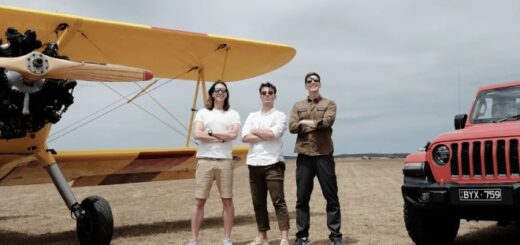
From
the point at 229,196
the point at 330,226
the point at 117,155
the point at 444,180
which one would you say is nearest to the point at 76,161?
the point at 117,155

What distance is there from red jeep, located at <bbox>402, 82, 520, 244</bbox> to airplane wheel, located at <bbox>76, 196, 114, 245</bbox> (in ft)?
10.6

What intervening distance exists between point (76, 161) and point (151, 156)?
105 cm

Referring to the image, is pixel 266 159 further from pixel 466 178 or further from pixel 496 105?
pixel 496 105

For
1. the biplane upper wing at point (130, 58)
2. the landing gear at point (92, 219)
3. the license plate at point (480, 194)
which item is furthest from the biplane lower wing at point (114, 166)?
the license plate at point (480, 194)

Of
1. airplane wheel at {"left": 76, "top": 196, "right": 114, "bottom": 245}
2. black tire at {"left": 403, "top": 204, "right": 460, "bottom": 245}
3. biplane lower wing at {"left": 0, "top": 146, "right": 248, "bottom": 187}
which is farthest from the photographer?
biplane lower wing at {"left": 0, "top": 146, "right": 248, "bottom": 187}

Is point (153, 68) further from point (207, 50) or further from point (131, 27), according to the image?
point (131, 27)

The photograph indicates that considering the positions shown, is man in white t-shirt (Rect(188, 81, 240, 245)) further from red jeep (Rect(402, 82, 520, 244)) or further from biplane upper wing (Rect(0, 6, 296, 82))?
biplane upper wing (Rect(0, 6, 296, 82))

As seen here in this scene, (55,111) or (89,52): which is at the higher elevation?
(89,52)

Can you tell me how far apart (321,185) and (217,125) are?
3.95 ft

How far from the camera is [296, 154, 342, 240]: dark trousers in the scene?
4.87 meters

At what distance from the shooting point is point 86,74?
17.0 ft

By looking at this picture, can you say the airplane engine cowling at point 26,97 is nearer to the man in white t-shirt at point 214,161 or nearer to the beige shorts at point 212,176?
the man in white t-shirt at point 214,161

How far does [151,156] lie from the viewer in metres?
7.35

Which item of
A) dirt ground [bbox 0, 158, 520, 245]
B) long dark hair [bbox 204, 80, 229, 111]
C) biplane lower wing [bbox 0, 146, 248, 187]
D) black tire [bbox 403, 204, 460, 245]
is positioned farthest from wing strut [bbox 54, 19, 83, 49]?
black tire [bbox 403, 204, 460, 245]
